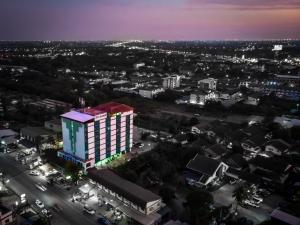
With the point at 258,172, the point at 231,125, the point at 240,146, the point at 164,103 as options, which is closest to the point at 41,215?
the point at 258,172

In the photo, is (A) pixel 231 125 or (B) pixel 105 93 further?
(B) pixel 105 93

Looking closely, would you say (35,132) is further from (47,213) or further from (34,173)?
(47,213)

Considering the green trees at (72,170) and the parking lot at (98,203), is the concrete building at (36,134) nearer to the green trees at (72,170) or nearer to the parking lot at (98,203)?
the green trees at (72,170)

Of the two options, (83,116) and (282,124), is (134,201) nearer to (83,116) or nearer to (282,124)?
(83,116)

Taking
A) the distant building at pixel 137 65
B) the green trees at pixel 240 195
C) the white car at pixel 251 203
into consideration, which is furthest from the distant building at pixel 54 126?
the distant building at pixel 137 65

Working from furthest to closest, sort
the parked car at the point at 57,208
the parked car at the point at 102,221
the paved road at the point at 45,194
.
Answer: the parked car at the point at 57,208
the paved road at the point at 45,194
the parked car at the point at 102,221

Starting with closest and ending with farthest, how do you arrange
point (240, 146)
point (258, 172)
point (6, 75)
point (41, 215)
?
point (41, 215)
point (258, 172)
point (240, 146)
point (6, 75)

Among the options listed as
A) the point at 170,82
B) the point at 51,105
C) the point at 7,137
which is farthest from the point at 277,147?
the point at 170,82
